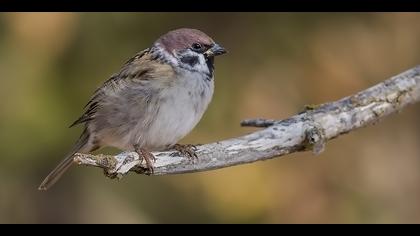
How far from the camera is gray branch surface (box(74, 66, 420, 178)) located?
11.1 ft

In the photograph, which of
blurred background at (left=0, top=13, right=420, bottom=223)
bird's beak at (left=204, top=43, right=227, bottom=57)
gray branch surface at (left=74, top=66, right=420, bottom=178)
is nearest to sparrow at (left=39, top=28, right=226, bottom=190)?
bird's beak at (left=204, top=43, right=227, bottom=57)

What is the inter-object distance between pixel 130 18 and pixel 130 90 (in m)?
1.36

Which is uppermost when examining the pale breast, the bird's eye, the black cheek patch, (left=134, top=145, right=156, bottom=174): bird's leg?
the bird's eye

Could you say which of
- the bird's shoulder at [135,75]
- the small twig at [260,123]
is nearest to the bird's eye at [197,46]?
the bird's shoulder at [135,75]

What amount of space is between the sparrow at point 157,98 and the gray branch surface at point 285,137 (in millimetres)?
199

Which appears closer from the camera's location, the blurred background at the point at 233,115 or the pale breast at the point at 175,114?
the pale breast at the point at 175,114

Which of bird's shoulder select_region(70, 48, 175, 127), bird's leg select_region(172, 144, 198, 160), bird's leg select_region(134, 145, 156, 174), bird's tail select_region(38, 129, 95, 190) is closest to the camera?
bird's leg select_region(134, 145, 156, 174)

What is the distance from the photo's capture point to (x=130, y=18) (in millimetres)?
5160

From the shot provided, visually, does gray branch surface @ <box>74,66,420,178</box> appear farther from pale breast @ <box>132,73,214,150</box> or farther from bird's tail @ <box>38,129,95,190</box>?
bird's tail @ <box>38,129,95,190</box>

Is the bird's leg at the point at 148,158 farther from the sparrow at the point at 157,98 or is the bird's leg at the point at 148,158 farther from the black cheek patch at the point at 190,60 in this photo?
the black cheek patch at the point at 190,60

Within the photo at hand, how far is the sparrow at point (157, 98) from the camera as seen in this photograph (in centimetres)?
378

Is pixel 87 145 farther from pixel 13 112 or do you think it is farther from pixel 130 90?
pixel 13 112

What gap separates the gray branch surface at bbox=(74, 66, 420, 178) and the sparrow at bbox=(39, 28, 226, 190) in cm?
20
